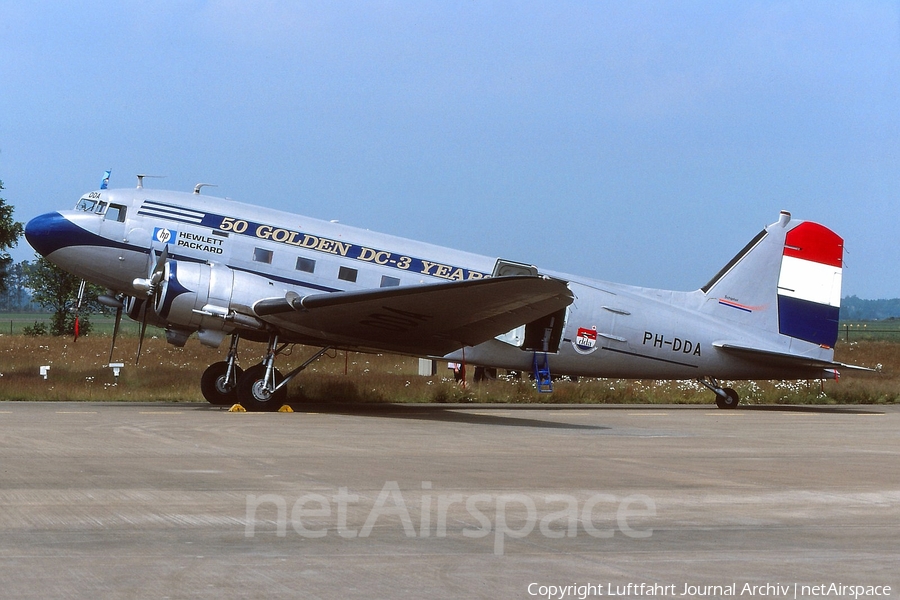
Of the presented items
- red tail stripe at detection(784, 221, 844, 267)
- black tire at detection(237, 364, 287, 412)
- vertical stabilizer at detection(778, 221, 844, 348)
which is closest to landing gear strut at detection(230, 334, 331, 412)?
black tire at detection(237, 364, 287, 412)

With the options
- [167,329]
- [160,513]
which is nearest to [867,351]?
[167,329]

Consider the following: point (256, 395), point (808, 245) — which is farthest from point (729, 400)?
point (256, 395)

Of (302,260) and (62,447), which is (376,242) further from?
(62,447)

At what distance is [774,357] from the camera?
22.1 m

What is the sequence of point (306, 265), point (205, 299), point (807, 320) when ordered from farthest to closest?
point (807, 320), point (306, 265), point (205, 299)

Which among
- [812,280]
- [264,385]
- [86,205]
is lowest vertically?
[264,385]

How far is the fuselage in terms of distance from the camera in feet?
63.2

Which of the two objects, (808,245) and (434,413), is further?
(808,245)

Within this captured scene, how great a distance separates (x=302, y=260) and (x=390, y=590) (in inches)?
568

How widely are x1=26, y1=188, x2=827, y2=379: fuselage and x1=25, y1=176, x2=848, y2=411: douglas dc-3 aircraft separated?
0.03 metres

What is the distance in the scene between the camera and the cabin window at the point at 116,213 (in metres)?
19.4

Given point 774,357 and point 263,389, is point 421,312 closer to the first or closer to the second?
point 263,389

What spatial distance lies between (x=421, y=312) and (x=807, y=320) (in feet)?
31.6

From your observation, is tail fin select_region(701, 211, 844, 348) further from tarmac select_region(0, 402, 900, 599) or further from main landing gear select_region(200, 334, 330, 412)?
main landing gear select_region(200, 334, 330, 412)
